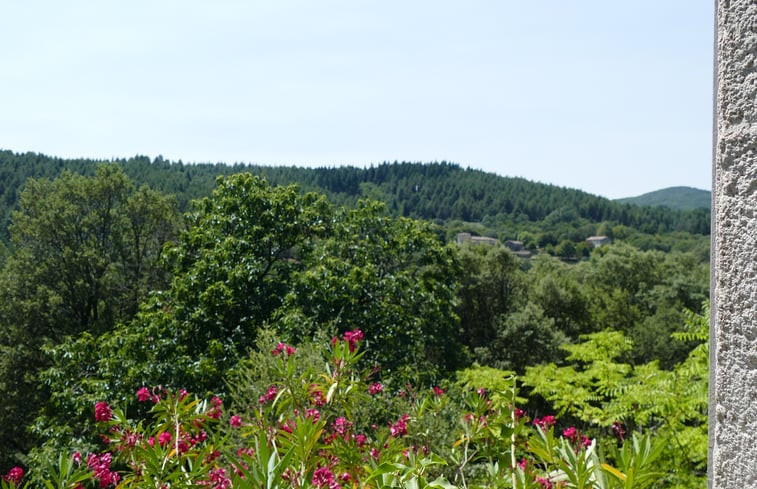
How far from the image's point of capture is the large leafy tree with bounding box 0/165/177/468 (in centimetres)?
1800

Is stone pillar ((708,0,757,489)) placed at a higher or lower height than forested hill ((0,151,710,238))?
lower

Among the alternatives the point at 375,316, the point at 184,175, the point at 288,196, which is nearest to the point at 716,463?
the point at 375,316

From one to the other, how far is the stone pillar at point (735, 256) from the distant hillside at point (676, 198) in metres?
167

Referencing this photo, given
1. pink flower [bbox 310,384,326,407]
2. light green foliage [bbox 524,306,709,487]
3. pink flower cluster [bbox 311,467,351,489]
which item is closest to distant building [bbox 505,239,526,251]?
light green foliage [bbox 524,306,709,487]

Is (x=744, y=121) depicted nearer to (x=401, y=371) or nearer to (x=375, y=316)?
(x=401, y=371)

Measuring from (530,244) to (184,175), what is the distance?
3682 centimetres

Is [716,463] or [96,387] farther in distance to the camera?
[96,387]

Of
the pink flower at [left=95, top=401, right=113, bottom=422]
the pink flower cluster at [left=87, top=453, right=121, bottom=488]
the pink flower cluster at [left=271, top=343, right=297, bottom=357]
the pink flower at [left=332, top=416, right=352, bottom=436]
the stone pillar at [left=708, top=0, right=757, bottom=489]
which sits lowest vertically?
the pink flower at [left=332, top=416, right=352, bottom=436]

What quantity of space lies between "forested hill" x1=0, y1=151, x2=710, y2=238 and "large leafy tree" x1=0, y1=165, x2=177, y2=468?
42.8 metres

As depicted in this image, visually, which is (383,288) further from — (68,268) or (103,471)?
(103,471)

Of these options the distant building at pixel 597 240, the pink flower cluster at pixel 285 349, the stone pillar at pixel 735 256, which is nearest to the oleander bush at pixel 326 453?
the pink flower cluster at pixel 285 349

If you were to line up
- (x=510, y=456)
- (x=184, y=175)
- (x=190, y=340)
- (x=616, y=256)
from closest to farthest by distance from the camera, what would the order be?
1. (x=510, y=456)
2. (x=190, y=340)
3. (x=616, y=256)
4. (x=184, y=175)

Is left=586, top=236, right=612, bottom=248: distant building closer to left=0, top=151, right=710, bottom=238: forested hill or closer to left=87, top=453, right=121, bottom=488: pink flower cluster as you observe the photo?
left=0, top=151, right=710, bottom=238: forested hill

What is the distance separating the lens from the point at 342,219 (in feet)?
50.7
